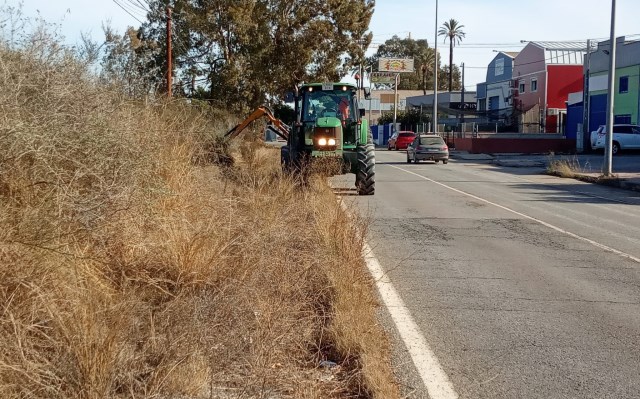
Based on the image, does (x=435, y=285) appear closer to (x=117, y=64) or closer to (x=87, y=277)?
(x=87, y=277)

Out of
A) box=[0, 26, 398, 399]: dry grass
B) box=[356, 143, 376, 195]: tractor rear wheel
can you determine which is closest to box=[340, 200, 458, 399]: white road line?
box=[0, 26, 398, 399]: dry grass

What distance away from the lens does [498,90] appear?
73.5m

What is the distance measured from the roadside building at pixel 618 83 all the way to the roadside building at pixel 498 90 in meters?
17.3

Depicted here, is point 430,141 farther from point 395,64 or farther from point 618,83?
point 395,64

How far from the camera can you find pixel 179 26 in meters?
33.0

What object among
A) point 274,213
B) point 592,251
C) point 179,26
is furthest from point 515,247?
point 179,26

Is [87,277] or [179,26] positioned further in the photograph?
[179,26]

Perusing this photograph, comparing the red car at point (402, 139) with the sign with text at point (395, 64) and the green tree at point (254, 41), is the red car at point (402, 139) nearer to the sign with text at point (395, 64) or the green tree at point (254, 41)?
the green tree at point (254, 41)

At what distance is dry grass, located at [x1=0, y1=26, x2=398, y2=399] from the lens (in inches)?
179

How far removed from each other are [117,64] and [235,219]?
16.8 feet

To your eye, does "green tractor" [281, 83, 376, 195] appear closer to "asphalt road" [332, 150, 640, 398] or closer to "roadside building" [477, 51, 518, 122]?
"asphalt road" [332, 150, 640, 398]

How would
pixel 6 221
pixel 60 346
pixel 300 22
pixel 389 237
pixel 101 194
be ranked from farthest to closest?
pixel 300 22, pixel 389 237, pixel 101 194, pixel 6 221, pixel 60 346

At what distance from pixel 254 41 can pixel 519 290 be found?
2746 centimetres

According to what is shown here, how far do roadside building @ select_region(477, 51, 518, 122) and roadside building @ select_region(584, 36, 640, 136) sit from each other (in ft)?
56.9
